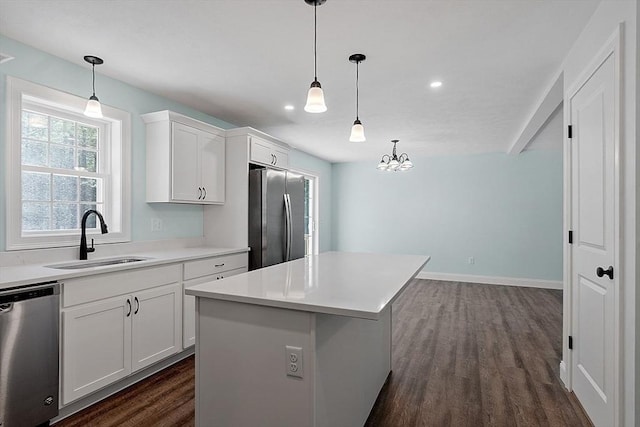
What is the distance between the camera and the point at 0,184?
2.26m

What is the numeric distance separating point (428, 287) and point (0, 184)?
18.5ft

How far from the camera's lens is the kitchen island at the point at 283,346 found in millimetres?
1351

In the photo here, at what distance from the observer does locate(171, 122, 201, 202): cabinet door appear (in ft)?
10.5

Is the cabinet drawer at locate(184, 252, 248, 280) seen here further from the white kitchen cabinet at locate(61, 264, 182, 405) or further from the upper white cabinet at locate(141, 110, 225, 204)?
the upper white cabinet at locate(141, 110, 225, 204)

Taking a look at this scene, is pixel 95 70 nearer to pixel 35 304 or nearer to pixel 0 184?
pixel 0 184

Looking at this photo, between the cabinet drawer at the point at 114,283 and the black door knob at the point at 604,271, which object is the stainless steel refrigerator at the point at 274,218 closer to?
the cabinet drawer at the point at 114,283

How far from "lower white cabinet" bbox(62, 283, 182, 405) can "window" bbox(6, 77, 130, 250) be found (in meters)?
0.70

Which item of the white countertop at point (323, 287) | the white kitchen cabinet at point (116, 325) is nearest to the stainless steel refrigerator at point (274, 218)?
the white kitchen cabinet at point (116, 325)

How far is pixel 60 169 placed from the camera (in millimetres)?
2682

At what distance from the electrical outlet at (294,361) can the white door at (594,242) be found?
1.60 m

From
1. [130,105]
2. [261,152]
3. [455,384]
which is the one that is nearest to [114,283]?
[130,105]

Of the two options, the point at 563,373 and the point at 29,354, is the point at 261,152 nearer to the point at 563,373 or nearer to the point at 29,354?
the point at 29,354

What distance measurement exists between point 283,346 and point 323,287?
0.33 m

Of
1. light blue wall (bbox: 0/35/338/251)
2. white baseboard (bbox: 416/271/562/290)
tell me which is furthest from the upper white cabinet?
white baseboard (bbox: 416/271/562/290)
